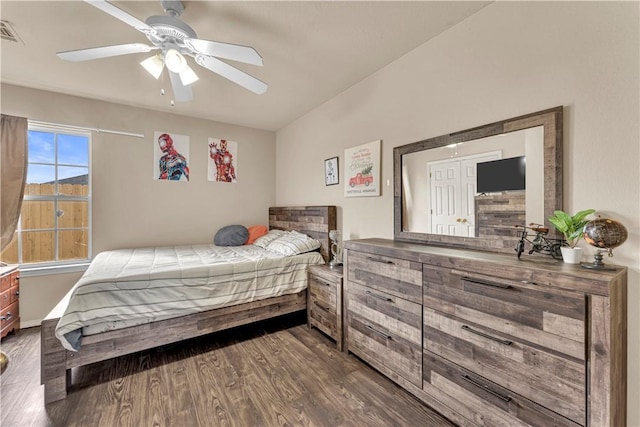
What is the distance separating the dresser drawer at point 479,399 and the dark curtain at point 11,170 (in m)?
3.93

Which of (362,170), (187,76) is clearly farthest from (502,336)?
(187,76)

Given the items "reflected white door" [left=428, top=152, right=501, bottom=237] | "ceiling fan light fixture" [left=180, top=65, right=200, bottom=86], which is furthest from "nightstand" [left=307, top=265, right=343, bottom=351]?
"ceiling fan light fixture" [left=180, top=65, right=200, bottom=86]

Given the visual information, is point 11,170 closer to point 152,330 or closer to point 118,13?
point 152,330

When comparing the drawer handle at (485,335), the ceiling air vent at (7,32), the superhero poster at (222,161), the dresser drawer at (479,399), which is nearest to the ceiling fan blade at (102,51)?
the ceiling air vent at (7,32)

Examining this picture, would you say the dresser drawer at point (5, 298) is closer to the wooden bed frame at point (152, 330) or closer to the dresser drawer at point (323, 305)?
the wooden bed frame at point (152, 330)

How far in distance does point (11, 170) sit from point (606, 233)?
15.0 ft

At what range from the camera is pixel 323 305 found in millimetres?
2580

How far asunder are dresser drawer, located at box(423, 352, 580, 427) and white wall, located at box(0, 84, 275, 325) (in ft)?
10.6

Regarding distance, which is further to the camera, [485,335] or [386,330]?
[386,330]

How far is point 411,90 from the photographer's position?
221 centimetres

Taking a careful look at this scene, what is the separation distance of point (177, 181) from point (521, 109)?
368cm

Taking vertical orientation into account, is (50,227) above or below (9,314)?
above

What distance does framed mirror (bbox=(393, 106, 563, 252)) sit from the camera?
149 centimetres

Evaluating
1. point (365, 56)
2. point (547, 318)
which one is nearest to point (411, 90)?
point (365, 56)
